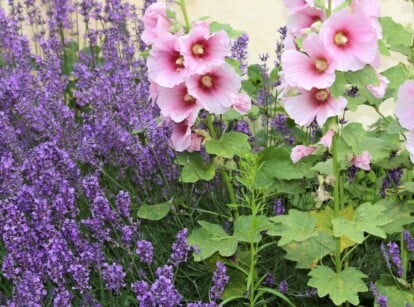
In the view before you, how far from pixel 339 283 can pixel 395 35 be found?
92cm

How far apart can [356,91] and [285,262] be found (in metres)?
0.67

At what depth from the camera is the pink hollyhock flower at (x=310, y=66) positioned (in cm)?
272

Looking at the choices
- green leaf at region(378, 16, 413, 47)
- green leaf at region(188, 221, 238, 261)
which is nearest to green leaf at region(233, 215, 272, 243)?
green leaf at region(188, 221, 238, 261)

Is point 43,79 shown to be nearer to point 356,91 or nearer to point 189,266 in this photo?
point 189,266

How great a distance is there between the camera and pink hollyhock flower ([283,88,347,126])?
9.18ft

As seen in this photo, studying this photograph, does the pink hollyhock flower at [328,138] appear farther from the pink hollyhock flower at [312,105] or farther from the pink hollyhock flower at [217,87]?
the pink hollyhock flower at [217,87]

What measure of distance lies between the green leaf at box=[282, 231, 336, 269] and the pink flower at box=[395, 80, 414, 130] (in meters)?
0.56

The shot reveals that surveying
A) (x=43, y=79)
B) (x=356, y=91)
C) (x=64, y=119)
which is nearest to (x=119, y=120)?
(x=64, y=119)

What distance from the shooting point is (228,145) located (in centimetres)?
316

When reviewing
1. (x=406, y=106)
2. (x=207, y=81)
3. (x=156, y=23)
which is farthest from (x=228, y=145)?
(x=406, y=106)

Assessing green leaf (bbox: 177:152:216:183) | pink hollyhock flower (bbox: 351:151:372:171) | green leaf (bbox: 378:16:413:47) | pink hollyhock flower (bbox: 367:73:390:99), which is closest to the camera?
pink hollyhock flower (bbox: 367:73:390:99)

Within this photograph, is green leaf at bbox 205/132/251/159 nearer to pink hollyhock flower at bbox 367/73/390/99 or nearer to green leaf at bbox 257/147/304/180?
green leaf at bbox 257/147/304/180

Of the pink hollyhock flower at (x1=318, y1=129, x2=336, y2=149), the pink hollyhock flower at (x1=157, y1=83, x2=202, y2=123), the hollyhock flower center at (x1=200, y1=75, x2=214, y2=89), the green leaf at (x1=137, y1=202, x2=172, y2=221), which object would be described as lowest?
the green leaf at (x1=137, y1=202, x2=172, y2=221)

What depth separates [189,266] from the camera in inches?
134
